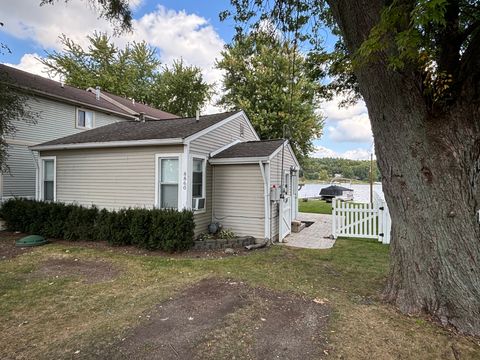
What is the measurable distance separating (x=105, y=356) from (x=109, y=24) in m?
6.93

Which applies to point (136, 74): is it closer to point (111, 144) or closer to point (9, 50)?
point (9, 50)

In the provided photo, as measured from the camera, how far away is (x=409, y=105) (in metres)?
3.67

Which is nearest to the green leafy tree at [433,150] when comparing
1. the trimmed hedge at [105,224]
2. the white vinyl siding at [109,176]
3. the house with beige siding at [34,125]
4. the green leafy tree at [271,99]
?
the trimmed hedge at [105,224]

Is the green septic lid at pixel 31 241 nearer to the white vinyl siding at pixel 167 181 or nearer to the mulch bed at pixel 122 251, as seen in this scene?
the mulch bed at pixel 122 251

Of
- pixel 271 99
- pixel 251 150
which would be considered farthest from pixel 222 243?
pixel 271 99

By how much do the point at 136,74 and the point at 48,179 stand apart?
73.3ft

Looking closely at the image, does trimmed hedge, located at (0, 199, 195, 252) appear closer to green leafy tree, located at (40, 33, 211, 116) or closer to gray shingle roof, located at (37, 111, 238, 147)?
gray shingle roof, located at (37, 111, 238, 147)

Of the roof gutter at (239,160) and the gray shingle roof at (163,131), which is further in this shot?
the gray shingle roof at (163,131)

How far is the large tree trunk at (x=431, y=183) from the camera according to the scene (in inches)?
139

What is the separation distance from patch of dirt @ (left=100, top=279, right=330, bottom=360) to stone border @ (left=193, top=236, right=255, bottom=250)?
293 cm

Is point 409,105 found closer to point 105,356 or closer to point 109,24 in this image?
point 105,356

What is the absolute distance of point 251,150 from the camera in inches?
351

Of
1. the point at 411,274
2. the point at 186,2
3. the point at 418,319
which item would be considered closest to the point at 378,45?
the point at 411,274

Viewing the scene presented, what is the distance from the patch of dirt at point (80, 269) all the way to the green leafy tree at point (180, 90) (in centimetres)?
2385
